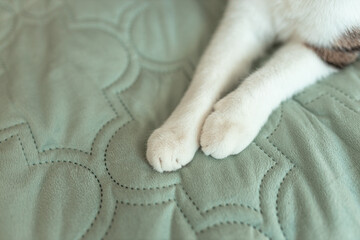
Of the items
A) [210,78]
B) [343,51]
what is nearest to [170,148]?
[210,78]

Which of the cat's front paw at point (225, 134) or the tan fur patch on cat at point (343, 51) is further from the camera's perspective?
the tan fur patch on cat at point (343, 51)

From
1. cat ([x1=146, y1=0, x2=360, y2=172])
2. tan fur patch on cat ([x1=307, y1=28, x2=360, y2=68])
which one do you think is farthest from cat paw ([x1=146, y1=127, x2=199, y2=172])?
tan fur patch on cat ([x1=307, y1=28, x2=360, y2=68])

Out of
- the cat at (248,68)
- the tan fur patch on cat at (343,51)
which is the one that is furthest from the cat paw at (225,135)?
the tan fur patch on cat at (343,51)

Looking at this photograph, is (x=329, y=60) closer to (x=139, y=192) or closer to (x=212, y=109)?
(x=212, y=109)

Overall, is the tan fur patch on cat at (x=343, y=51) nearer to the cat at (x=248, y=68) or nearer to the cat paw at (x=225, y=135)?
the cat at (x=248, y=68)

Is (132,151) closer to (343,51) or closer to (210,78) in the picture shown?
(210,78)

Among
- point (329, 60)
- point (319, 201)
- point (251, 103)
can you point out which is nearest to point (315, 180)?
point (319, 201)

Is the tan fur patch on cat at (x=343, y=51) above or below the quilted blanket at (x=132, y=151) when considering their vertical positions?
above

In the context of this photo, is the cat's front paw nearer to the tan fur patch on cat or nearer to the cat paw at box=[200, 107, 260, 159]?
the cat paw at box=[200, 107, 260, 159]

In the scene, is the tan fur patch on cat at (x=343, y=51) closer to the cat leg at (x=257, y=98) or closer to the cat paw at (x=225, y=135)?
the cat leg at (x=257, y=98)

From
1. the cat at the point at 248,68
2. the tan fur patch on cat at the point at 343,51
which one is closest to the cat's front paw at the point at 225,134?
the cat at the point at 248,68
